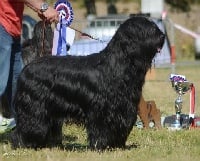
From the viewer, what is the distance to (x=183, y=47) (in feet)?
80.4

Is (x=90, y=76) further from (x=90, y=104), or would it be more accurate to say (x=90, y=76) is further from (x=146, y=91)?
(x=146, y=91)

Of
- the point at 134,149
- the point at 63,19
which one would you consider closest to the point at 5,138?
the point at 63,19

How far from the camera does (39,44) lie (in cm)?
891

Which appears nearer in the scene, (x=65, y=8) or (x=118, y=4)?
(x=65, y=8)

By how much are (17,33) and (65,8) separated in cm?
150

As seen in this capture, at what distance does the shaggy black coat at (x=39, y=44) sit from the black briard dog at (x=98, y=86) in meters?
1.39

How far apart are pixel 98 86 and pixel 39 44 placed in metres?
2.24

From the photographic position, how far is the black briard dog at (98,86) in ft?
22.4

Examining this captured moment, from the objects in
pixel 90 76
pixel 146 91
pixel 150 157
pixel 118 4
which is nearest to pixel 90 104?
pixel 90 76

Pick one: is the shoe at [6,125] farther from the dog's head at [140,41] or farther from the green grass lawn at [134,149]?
the dog's head at [140,41]

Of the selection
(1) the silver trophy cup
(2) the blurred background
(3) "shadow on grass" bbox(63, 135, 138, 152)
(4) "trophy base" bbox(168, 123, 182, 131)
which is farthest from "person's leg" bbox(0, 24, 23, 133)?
(2) the blurred background

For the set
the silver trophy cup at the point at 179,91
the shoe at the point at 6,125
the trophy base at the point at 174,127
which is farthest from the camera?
the silver trophy cup at the point at 179,91

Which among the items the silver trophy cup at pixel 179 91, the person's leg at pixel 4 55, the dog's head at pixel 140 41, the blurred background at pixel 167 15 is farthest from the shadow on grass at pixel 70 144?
the blurred background at pixel 167 15

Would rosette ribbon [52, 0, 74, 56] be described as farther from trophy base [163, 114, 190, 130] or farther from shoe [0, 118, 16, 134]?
trophy base [163, 114, 190, 130]
